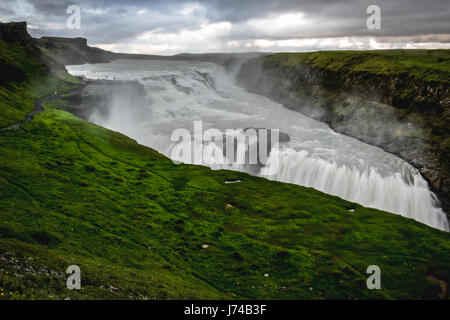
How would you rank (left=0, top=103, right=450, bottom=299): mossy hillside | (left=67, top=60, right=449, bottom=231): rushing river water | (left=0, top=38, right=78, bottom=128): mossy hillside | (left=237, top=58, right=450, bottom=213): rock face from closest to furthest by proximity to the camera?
(left=0, top=103, right=450, bottom=299): mossy hillside < (left=67, top=60, right=449, bottom=231): rushing river water < (left=237, top=58, right=450, bottom=213): rock face < (left=0, top=38, right=78, bottom=128): mossy hillside

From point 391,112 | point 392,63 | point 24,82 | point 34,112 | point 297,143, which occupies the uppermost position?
point 392,63

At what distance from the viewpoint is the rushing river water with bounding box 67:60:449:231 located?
56.9 metres

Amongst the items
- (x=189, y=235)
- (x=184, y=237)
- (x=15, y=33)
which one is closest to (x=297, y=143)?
(x=189, y=235)

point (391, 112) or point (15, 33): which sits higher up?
point (15, 33)

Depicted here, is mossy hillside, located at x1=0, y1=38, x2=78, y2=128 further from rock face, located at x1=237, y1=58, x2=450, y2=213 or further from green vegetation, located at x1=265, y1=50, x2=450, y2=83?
green vegetation, located at x1=265, y1=50, x2=450, y2=83

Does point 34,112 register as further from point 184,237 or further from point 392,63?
point 392,63

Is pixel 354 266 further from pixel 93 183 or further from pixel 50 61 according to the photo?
pixel 50 61

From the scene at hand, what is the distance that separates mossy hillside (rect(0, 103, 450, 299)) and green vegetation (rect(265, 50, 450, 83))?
2071 inches

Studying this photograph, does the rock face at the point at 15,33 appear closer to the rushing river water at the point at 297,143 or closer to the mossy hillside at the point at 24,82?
the mossy hillside at the point at 24,82

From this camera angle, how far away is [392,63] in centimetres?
9331

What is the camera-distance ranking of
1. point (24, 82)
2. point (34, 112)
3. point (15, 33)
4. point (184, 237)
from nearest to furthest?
point (184, 237) → point (34, 112) → point (24, 82) → point (15, 33)

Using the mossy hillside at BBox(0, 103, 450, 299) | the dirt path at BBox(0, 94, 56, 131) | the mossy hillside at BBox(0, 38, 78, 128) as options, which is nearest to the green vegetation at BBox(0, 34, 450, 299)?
the mossy hillside at BBox(0, 103, 450, 299)

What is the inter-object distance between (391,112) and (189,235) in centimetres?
6742

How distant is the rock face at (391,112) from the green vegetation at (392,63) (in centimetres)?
201
